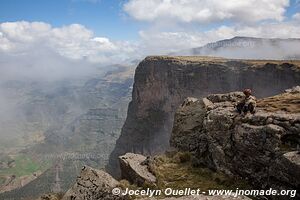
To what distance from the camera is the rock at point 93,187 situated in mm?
28406

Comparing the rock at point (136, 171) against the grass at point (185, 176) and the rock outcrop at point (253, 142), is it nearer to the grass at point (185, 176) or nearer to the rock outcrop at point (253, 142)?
the grass at point (185, 176)

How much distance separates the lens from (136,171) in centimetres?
3228

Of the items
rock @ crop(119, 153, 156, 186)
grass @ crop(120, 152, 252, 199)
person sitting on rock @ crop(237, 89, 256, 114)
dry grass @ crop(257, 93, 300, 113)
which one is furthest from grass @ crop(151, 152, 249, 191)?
dry grass @ crop(257, 93, 300, 113)

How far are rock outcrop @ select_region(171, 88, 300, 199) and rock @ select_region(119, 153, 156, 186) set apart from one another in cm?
488

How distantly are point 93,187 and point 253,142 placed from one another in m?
13.2

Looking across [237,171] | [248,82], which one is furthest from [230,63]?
[237,171]

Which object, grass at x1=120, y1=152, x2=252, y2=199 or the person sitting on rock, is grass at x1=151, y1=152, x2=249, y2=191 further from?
the person sitting on rock

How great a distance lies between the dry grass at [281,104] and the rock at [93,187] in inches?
559

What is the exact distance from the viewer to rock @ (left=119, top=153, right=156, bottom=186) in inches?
1203

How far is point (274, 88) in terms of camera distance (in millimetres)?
149000

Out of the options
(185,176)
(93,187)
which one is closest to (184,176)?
(185,176)

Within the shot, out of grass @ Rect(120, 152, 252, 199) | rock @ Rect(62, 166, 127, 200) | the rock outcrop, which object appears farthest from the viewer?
rock @ Rect(62, 166, 127, 200)

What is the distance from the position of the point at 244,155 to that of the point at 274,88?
12889 cm

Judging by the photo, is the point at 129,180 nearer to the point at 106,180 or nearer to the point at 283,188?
the point at 106,180
